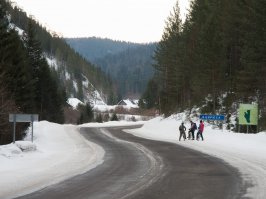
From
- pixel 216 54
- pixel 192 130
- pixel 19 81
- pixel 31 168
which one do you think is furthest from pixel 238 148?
pixel 19 81

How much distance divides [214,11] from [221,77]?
23.3ft

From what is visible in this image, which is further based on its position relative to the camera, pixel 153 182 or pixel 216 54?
pixel 216 54

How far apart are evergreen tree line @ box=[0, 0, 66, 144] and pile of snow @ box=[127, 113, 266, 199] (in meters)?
11.4

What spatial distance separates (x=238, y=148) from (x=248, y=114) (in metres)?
6.77

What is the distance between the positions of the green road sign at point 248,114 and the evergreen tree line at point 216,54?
2.30m

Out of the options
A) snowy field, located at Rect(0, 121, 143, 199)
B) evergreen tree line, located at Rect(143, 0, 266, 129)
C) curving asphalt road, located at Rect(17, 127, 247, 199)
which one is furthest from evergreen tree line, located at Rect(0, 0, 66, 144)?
evergreen tree line, located at Rect(143, 0, 266, 129)

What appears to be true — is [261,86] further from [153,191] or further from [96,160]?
[153,191]

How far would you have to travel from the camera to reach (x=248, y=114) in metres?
32.8

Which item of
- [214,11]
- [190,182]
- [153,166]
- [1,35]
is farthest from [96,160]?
[214,11]

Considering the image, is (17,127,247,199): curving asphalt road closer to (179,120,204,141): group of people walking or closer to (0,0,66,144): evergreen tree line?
(0,0,66,144): evergreen tree line

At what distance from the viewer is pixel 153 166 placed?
56.4ft

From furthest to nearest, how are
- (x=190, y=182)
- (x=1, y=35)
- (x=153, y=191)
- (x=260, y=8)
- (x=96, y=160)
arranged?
(x=1, y=35), (x=260, y=8), (x=96, y=160), (x=190, y=182), (x=153, y=191)

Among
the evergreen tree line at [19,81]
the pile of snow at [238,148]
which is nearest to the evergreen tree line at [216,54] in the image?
the pile of snow at [238,148]

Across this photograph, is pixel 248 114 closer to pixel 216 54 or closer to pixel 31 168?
pixel 216 54
